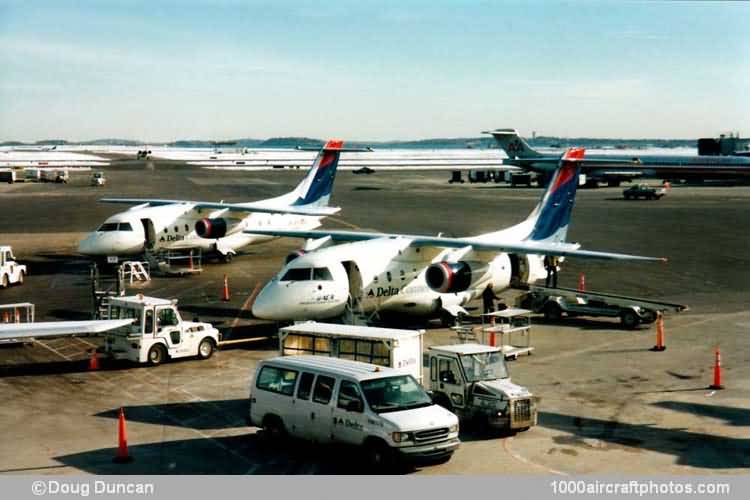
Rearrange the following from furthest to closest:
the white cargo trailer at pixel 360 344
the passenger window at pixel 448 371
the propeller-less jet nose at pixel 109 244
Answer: the propeller-less jet nose at pixel 109 244 → the white cargo trailer at pixel 360 344 → the passenger window at pixel 448 371

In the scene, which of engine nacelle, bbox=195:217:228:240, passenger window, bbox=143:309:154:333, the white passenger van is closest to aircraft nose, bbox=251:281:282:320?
passenger window, bbox=143:309:154:333

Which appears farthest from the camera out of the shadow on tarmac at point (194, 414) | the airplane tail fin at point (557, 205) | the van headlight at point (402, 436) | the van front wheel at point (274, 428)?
the airplane tail fin at point (557, 205)

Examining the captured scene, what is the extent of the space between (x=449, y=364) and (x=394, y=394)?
413 cm

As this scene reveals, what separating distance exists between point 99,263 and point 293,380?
3666cm

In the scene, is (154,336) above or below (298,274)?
below

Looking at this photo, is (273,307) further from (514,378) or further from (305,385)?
(305,385)

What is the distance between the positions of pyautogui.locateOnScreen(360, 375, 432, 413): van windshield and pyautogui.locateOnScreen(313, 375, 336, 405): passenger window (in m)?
0.91

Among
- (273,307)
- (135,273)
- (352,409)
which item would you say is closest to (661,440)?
(352,409)

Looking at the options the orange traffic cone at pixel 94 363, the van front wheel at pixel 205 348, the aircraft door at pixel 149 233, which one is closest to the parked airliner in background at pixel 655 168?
the aircraft door at pixel 149 233

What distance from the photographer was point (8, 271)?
46.9 m

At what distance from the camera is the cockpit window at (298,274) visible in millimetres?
33344

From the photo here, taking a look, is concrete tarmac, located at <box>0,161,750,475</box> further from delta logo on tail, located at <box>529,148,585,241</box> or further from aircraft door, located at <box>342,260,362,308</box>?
delta logo on tail, located at <box>529,148,585,241</box>

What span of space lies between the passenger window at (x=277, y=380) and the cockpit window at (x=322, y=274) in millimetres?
11161

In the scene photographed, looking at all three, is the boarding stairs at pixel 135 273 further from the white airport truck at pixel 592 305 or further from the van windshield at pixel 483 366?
the van windshield at pixel 483 366
